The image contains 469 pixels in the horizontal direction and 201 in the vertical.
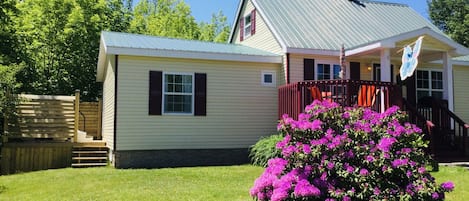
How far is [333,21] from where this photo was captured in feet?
47.7

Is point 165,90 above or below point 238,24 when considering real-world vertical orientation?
below

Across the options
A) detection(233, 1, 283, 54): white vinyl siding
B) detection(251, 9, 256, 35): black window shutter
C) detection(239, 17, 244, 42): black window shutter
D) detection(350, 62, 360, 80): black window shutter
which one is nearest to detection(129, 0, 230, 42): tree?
detection(239, 17, 244, 42): black window shutter

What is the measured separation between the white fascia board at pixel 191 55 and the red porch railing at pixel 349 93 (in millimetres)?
1749

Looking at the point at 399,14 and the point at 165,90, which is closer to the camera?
the point at 165,90

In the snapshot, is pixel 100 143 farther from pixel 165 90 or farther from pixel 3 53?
pixel 3 53

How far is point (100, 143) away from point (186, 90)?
10.9 feet

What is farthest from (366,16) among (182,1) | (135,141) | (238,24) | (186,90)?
(182,1)

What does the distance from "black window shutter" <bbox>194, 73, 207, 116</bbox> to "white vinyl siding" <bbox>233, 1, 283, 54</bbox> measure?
8.80ft

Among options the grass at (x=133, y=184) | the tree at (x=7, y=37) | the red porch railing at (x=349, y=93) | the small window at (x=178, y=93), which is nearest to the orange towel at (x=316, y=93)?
the red porch railing at (x=349, y=93)

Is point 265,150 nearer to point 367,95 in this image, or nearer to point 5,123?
point 367,95

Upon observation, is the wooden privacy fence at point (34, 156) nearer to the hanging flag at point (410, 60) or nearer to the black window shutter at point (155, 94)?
the black window shutter at point (155, 94)

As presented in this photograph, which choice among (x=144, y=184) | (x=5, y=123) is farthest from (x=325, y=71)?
(x=5, y=123)

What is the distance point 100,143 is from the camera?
12.3m

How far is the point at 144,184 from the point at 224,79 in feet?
15.5
